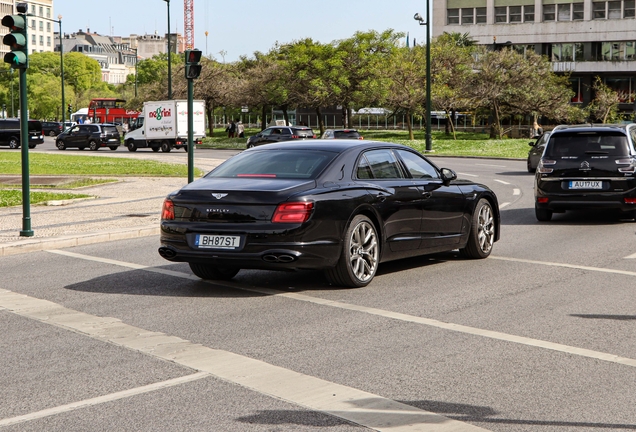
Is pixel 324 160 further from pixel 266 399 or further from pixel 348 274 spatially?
pixel 266 399

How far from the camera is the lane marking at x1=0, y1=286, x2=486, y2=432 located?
4984 millimetres

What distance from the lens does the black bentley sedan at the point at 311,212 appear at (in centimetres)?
891

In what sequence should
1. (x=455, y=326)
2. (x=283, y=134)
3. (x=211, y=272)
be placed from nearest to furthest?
(x=455, y=326) < (x=211, y=272) < (x=283, y=134)

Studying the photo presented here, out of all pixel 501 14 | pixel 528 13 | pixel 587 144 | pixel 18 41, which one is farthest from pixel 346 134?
pixel 501 14

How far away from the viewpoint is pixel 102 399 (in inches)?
212

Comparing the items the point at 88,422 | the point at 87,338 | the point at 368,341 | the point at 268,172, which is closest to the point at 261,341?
the point at 368,341

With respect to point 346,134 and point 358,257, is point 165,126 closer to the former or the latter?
point 346,134

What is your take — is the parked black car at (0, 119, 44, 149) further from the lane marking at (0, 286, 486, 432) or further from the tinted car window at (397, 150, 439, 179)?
the lane marking at (0, 286, 486, 432)

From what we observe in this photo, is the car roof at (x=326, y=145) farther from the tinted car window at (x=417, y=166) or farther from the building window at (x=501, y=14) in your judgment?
the building window at (x=501, y=14)

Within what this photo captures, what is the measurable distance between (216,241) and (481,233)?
4.00m

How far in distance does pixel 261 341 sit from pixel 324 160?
3.11 meters

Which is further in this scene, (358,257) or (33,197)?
(33,197)

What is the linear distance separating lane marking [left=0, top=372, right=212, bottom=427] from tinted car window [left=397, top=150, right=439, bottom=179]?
520 centimetres

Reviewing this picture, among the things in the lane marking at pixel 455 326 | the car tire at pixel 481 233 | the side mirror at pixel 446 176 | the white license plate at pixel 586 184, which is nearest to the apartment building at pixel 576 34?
the white license plate at pixel 586 184
